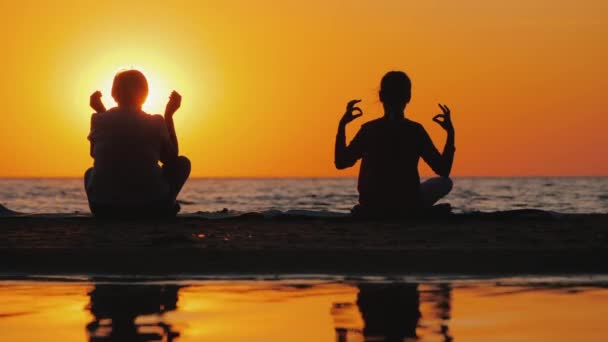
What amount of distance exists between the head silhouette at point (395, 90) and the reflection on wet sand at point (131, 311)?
4001 mm

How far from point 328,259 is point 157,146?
3.71 meters

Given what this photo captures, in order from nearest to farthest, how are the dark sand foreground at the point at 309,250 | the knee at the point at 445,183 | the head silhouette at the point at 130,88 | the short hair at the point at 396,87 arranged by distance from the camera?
1. the dark sand foreground at the point at 309,250
2. the short hair at the point at 396,87
3. the head silhouette at the point at 130,88
4. the knee at the point at 445,183

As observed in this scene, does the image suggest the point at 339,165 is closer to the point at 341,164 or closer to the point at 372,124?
the point at 341,164

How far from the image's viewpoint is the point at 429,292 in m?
7.64

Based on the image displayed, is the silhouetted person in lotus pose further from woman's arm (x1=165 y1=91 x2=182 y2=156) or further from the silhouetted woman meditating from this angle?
the silhouetted woman meditating

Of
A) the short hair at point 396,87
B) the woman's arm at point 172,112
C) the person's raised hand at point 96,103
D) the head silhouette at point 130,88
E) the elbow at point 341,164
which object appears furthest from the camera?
the woman's arm at point 172,112

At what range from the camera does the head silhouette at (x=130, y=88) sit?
11891 mm

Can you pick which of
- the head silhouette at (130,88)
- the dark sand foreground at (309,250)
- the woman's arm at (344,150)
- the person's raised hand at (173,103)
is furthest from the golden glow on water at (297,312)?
the person's raised hand at (173,103)

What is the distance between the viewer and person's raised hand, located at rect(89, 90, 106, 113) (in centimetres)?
1238

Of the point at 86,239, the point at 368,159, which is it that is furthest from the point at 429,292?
the point at 368,159

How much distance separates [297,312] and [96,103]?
6051mm

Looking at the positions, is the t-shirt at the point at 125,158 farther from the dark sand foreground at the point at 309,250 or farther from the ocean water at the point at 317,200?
the ocean water at the point at 317,200

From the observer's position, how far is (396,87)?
37.7ft

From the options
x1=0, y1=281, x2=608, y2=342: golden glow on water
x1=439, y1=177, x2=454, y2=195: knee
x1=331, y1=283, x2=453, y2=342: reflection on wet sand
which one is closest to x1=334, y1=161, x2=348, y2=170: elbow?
x1=439, y1=177, x2=454, y2=195: knee
